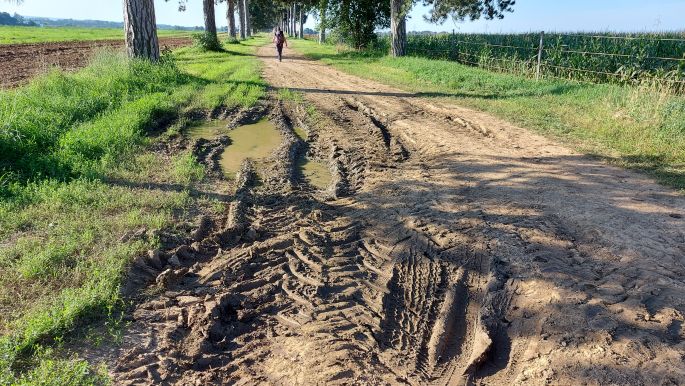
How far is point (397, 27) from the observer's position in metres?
22.3

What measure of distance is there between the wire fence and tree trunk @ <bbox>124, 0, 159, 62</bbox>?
39.4 ft

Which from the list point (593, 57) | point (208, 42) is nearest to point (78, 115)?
point (593, 57)

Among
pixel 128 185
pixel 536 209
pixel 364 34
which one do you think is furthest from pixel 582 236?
pixel 364 34

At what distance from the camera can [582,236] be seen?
14.3ft

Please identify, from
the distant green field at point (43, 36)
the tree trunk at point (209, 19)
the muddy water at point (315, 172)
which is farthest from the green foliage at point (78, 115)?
the distant green field at point (43, 36)

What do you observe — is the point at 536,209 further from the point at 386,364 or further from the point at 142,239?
the point at 142,239

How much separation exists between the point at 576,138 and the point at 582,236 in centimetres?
428

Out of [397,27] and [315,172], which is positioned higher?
[397,27]

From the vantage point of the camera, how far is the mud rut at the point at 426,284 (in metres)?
2.91

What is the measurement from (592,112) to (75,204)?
951 cm

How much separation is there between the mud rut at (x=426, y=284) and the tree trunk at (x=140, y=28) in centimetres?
864

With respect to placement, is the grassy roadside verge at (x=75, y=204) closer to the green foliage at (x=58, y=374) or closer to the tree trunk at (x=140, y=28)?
the green foliage at (x=58, y=374)

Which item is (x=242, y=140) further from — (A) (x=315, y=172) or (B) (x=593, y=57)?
(B) (x=593, y=57)

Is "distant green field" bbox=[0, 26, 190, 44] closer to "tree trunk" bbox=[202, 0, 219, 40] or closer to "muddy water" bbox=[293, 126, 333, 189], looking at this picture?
"tree trunk" bbox=[202, 0, 219, 40]
